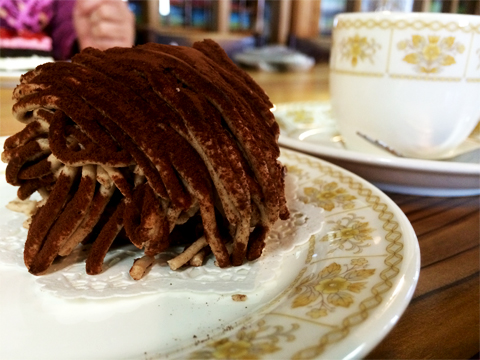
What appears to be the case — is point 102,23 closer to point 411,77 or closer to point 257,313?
point 411,77

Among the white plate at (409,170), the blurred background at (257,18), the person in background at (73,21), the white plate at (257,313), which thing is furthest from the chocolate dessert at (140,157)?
the blurred background at (257,18)

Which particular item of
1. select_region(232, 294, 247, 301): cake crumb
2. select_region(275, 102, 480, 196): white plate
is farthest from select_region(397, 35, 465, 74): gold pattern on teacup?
select_region(232, 294, 247, 301): cake crumb

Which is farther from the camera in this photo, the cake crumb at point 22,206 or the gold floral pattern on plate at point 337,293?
the cake crumb at point 22,206

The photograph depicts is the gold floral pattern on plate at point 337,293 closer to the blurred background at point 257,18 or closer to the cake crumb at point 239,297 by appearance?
the cake crumb at point 239,297

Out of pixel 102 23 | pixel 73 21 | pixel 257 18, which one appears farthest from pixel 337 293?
pixel 257 18

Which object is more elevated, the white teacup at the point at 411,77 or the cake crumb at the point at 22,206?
the white teacup at the point at 411,77
